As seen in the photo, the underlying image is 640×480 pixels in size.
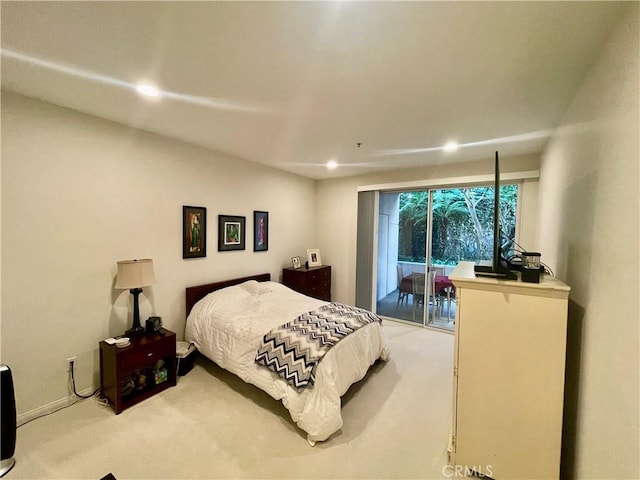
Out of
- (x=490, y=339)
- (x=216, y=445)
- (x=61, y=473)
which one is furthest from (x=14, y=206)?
(x=490, y=339)

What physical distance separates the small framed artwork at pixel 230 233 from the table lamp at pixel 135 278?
41.9 inches

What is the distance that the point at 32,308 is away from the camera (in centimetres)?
207

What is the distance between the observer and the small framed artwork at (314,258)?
4719 millimetres

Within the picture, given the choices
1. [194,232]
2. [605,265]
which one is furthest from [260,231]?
[605,265]

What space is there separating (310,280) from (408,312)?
179cm

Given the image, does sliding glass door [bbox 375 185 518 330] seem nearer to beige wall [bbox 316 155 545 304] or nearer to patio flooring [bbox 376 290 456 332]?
patio flooring [bbox 376 290 456 332]

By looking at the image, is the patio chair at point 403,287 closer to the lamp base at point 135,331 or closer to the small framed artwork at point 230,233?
the small framed artwork at point 230,233

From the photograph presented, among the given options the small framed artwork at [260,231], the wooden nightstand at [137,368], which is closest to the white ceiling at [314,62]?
the small framed artwork at [260,231]

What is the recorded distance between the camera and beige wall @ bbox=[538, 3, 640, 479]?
3.27ft

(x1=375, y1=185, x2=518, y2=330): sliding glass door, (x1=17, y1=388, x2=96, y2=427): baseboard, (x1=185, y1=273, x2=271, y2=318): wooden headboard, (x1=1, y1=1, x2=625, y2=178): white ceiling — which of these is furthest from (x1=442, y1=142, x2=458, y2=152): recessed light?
(x1=17, y1=388, x2=96, y2=427): baseboard

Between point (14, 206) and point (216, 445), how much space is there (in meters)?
2.32

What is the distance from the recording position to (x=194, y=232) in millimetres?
3170

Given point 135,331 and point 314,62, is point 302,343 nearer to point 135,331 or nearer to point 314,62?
point 135,331

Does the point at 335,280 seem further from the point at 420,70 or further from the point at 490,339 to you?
the point at 420,70
